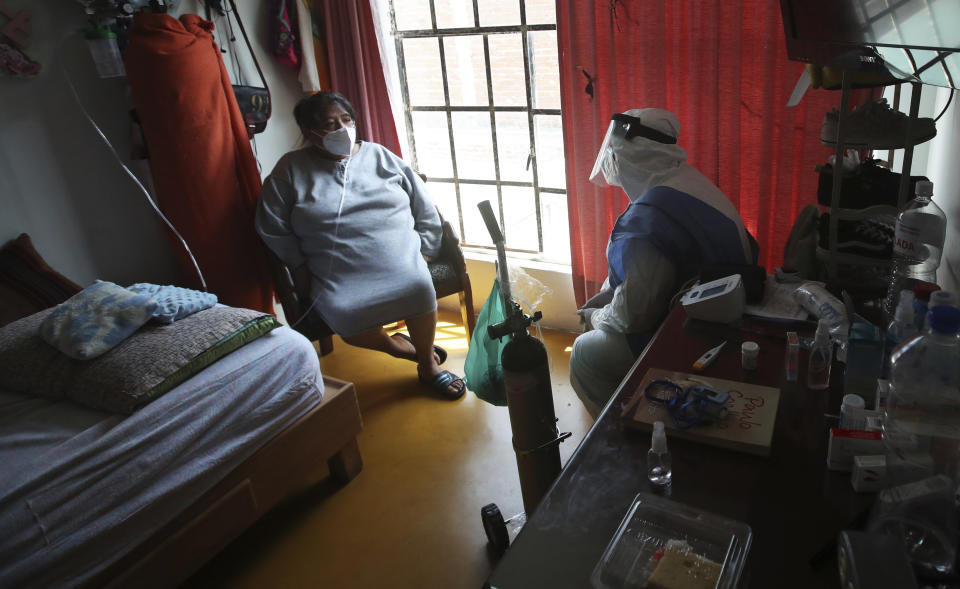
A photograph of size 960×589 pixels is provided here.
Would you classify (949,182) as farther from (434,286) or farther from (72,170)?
(72,170)

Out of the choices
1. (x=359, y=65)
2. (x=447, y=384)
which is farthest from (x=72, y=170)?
(x=447, y=384)

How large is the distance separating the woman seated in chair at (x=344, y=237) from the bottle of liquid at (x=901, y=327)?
1.78 metres

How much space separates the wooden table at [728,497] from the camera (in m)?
0.90

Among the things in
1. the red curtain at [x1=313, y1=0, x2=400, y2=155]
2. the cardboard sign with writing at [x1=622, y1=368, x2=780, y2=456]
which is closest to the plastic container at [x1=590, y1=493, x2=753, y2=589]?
the cardboard sign with writing at [x1=622, y1=368, x2=780, y2=456]

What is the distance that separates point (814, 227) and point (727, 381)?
0.85m

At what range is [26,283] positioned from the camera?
230 cm

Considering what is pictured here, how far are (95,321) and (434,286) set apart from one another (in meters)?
1.33

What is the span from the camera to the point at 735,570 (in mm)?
867

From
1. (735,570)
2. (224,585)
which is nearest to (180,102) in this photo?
(224,585)

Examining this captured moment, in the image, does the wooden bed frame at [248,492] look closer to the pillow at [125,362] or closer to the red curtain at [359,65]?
the pillow at [125,362]

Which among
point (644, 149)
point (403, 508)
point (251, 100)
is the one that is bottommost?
point (403, 508)

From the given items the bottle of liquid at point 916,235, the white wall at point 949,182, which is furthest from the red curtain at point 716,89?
the bottle of liquid at point 916,235

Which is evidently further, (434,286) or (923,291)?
(434,286)

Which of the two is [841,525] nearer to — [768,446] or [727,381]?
[768,446]
